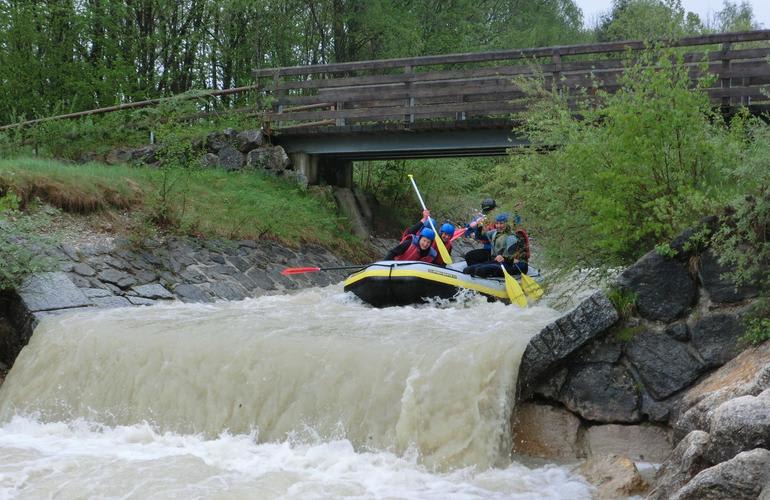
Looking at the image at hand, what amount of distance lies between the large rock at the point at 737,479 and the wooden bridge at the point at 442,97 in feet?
30.4

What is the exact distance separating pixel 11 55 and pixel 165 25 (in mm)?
4569

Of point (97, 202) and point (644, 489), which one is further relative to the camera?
point (97, 202)

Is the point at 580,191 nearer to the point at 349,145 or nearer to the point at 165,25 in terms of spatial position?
the point at 349,145

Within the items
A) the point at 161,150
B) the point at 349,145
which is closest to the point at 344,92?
the point at 349,145

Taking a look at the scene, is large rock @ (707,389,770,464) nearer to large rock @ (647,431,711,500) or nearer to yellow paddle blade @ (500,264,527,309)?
large rock @ (647,431,711,500)

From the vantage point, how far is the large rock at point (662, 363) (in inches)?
253

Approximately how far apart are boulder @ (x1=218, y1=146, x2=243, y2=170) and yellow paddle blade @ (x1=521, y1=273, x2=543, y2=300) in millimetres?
8039

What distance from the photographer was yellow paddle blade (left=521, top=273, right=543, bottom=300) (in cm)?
1022

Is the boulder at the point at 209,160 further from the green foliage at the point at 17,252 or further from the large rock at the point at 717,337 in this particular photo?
the large rock at the point at 717,337

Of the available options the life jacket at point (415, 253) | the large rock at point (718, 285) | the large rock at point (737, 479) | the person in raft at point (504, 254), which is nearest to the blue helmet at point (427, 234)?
the life jacket at point (415, 253)

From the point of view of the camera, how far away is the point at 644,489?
552cm

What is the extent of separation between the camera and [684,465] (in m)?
4.79

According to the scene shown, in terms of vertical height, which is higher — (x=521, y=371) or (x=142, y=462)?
(x=521, y=371)

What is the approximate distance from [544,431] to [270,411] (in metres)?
2.39
